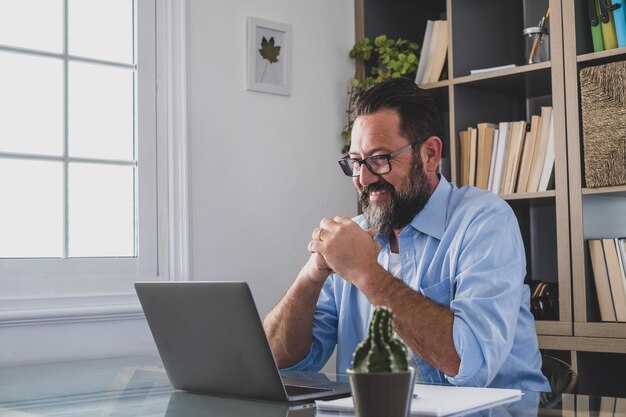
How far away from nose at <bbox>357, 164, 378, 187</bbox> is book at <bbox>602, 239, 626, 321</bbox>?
3.22 ft

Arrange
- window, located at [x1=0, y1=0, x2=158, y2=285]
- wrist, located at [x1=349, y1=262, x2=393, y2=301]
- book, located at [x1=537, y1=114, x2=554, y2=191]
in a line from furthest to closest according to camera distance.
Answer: book, located at [x1=537, y1=114, x2=554, y2=191]
window, located at [x1=0, y1=0, x2=158, y2=285]
wrist, located at [x1=349, y1=262, x2=393, y2=301]

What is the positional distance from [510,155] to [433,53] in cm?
51

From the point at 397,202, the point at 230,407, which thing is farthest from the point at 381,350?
the point at 397,202

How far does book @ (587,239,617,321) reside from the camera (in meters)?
2.73

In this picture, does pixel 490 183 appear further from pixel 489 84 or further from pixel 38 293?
pixel 38 293

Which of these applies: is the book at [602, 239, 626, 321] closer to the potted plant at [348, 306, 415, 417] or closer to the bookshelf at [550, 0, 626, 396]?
the bookshelf at [550, 0, 626, 396]

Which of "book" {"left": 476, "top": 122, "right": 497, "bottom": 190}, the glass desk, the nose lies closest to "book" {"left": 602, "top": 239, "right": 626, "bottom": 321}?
"book" {"left": 476, "top": 122, "right": 497, "bottom": 190}

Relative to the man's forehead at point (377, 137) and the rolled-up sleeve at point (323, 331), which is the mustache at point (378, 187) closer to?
the man's forehead at point (377, 137)

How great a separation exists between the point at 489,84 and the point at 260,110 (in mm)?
855

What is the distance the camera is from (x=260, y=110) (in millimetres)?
3041

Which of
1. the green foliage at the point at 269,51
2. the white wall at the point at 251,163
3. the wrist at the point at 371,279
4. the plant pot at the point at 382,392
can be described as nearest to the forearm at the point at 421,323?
the wrist at the point at 371,279

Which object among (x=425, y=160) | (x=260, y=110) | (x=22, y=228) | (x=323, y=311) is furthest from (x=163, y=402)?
(x=260, y=110)

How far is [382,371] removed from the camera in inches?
36.6

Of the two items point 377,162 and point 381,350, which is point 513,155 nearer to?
point 377,162
